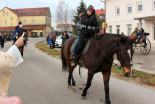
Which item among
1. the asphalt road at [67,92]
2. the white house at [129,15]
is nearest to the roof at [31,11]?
the white house at [129,15]

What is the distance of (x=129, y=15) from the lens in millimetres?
28594

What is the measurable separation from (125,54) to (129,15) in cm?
2597

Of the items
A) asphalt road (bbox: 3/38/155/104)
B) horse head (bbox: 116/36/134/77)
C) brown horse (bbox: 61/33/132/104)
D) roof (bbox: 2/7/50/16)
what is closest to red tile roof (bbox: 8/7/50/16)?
roof (bbox: 2/7/50/16)

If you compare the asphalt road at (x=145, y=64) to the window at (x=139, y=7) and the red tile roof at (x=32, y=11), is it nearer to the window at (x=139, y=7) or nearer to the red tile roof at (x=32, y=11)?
the window at (x=139, y=7)

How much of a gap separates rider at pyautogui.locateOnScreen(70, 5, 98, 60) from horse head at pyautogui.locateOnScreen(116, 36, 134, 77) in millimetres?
1147

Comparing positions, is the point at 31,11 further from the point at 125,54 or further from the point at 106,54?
the point at 125,54

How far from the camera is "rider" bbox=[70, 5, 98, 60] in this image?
5.19 metres

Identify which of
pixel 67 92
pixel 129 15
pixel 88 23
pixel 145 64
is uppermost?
A: pixel 129 15

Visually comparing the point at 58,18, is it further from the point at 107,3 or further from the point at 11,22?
the point at 11,22

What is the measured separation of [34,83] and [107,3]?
95.7 feet

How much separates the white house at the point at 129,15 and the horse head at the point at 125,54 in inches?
765

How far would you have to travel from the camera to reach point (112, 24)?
32.1m

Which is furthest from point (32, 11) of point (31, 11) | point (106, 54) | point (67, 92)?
point (106, 54)

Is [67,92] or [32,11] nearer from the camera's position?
[67,92]
